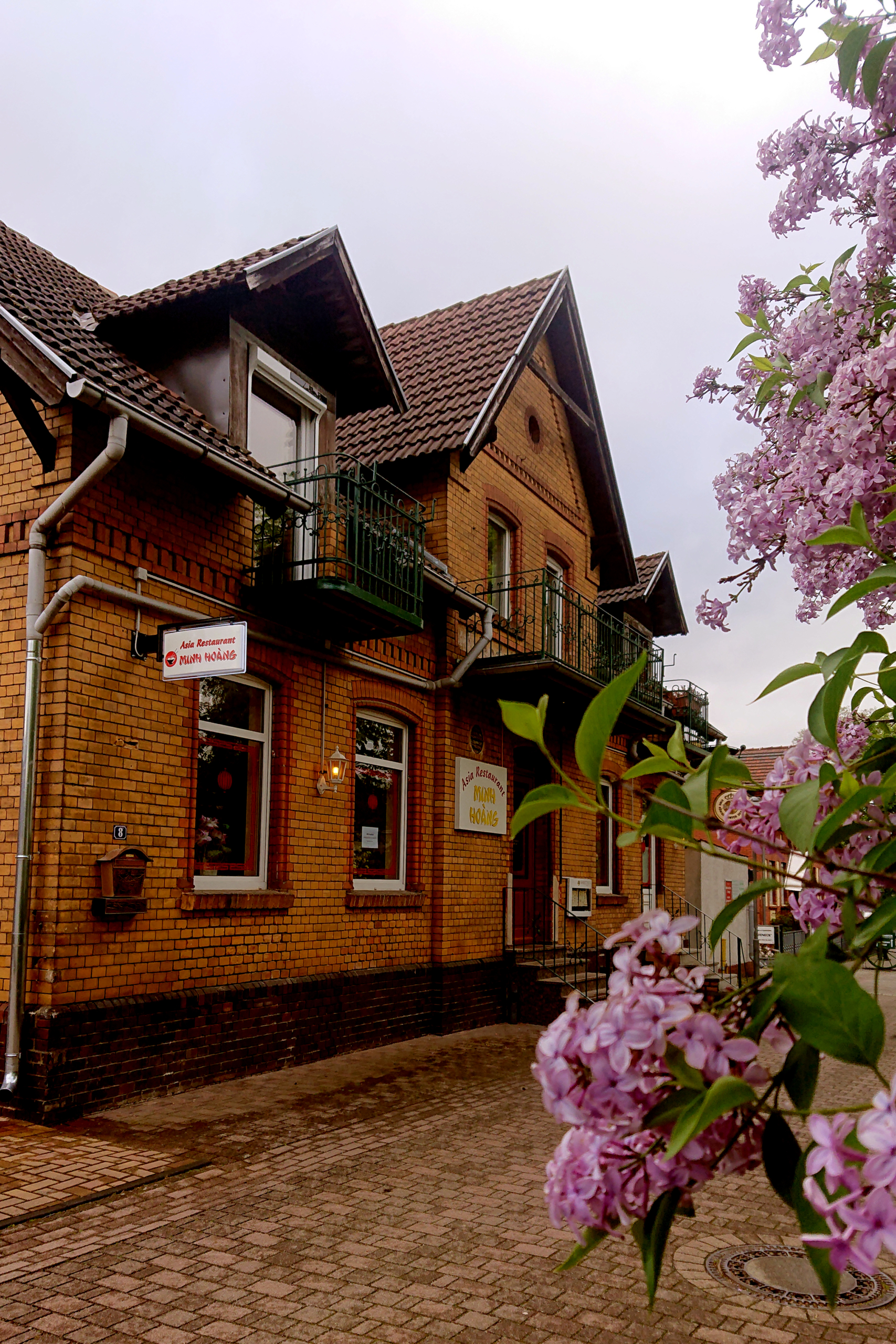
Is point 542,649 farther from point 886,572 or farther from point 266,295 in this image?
point 886,572

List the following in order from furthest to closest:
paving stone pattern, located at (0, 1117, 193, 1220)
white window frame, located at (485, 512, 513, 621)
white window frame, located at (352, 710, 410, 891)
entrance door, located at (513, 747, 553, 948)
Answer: entrance door, located at (513, 747, 553, 948), white window frame, located at (485, 512, 513, 621), white window frame, located at (352, 710, 410, 891), paving stone pattern, located at (0, 1117, 193, 1220)

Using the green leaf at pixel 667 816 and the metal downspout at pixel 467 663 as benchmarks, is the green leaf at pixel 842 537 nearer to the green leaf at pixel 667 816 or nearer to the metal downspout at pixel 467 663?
the green leaf at pixel 667 816

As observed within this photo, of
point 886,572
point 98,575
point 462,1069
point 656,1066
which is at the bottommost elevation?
point 462,1069

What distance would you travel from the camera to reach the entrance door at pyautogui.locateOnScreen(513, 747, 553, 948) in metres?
13.8

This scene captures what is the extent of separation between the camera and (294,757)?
30.9ft

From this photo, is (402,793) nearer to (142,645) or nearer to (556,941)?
Result: (556,941)

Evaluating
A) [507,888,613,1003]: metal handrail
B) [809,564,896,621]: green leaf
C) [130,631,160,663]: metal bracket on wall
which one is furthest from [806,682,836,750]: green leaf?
[507,888,613,1003]: metal handrail

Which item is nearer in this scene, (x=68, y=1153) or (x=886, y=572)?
(x=886, y=572)

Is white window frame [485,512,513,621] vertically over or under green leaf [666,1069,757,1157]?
over

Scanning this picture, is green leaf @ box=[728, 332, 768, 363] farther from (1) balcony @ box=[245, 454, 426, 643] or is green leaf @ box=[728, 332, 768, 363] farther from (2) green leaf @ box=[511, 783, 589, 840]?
(1) balcony @ box=[245, 454, 426, 643]

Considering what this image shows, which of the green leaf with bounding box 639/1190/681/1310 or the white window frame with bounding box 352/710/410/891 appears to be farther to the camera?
the white window frame with bounding box 352/710/410/891

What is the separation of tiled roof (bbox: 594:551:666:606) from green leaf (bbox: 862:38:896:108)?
16.8m

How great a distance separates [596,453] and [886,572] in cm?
1539

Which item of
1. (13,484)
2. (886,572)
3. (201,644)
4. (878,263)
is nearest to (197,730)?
(201,644)
